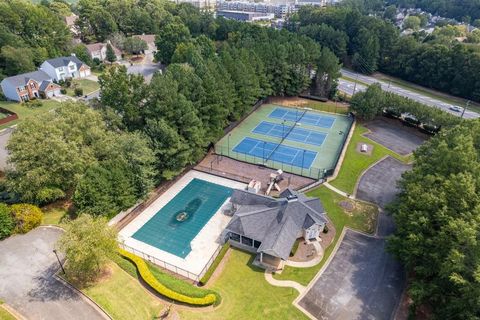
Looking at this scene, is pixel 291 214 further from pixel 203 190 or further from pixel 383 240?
pixel 203 190

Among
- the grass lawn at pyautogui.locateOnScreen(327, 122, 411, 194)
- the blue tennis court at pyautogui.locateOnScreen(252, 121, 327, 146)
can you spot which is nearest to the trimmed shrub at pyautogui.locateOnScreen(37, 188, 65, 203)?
the blue tennis court at pyautogui.locateOnScreen(252, 121, 327, 146)

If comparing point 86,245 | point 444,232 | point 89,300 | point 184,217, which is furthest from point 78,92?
point 444,232

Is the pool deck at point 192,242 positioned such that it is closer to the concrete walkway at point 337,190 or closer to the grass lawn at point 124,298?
the grass lawn at point 124,298

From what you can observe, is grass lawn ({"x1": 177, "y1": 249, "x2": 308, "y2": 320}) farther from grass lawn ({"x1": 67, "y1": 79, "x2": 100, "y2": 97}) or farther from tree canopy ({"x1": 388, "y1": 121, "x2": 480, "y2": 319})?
grass lawn ({"x1": 67, "y1": 79, "x2": 100, "y2": 97})

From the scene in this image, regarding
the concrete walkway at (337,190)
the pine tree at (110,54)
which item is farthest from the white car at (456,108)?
the pine tree at (110,54)

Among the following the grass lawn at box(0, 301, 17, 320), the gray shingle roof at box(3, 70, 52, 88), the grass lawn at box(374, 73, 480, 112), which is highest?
the grass lawn at box(374, 73, 480, 112)
